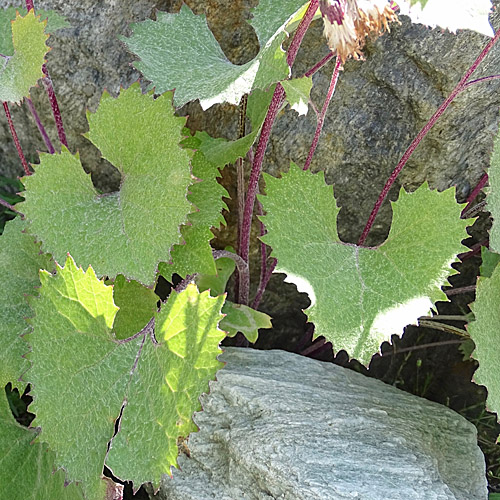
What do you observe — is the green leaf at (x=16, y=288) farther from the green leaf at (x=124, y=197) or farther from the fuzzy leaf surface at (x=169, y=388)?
the fuzzy leaf surface at (x=169, y=388)

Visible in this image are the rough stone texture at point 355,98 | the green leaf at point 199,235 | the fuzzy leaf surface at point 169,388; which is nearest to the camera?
the fuzzy leaf surface at point 169,388

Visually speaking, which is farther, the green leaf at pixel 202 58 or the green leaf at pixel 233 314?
the green leaf at pixel 233 314

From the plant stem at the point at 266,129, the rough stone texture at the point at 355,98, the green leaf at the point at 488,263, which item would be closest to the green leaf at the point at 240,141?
the plant stem at the point at 266,129

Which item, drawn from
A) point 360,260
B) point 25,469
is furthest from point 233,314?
point 25,469

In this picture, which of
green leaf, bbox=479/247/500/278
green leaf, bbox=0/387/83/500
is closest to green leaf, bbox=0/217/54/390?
green leaf, bbox=0/387/83/500

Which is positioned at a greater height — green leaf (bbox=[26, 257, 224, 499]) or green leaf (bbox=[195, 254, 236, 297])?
green leaf (bbox=[26, 257, 224, 499])

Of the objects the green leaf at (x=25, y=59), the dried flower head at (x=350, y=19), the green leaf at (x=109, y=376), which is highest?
the dried flower head at (x=350, y=19)

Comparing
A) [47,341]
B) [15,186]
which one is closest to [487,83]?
[47,341]

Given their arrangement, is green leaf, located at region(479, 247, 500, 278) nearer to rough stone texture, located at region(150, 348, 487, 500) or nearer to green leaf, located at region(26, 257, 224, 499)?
rough stone texture, located at region(150, 348, 487, 500)
